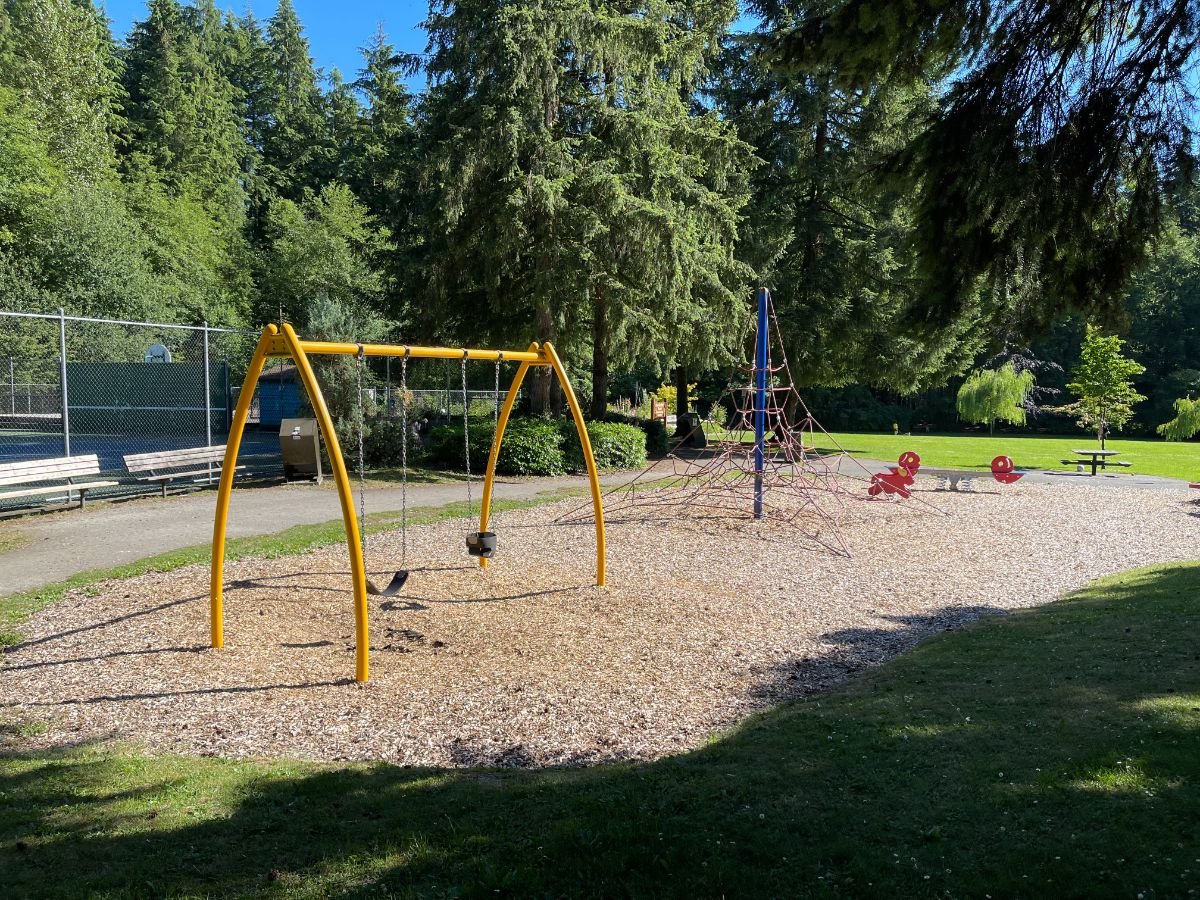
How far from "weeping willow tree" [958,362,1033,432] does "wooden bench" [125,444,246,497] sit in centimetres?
3932

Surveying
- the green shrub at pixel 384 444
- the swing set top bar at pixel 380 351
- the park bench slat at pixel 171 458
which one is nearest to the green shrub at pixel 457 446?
the green shrub at pixel 384 444

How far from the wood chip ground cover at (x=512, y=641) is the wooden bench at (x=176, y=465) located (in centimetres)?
526

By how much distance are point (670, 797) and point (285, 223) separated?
147 feet

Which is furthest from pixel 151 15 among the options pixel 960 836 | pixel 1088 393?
pixel 960 836

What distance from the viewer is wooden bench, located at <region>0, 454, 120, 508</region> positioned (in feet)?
37.3

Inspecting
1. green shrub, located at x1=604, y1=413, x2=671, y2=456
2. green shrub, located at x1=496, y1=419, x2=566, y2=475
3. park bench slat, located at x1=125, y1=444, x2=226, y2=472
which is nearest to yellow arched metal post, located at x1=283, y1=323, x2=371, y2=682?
park bench slat, located at x1=125, y1=444, x2=226, y2=472

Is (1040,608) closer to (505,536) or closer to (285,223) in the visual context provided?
(505,536)

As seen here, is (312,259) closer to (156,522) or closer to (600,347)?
(600,347)

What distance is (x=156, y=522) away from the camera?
1222 cm

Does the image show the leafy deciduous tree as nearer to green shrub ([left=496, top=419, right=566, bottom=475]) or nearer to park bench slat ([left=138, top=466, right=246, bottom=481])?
green shrub ([left=496, top=419, right=566, bottom=475])

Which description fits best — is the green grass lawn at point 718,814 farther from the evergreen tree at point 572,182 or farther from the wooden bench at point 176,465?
the evergreen tree at point 572,182

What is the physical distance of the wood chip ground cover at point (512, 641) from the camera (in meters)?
5.26

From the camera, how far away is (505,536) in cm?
1168

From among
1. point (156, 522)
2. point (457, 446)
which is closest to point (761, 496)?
point (156, 522)
